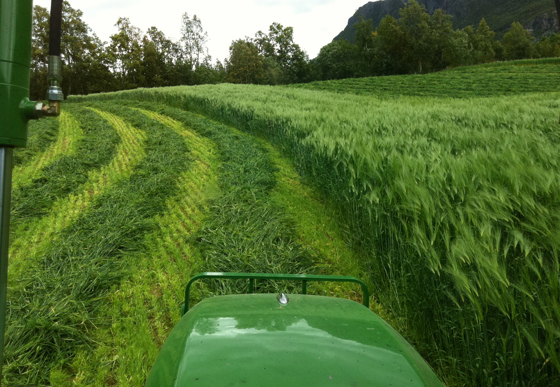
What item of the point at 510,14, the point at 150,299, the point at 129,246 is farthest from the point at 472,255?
the point at 510,14

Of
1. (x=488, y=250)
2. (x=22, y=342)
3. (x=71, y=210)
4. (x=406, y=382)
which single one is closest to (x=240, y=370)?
(x=406, y=382)

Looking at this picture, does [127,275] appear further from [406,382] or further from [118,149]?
[118,149]

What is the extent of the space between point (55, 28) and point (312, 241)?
3.08 metres

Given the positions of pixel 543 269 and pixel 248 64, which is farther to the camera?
pixel 248 64

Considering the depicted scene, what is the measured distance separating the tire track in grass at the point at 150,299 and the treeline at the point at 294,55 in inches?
1164

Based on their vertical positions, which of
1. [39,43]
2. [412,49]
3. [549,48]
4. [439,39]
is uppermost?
[549,48]

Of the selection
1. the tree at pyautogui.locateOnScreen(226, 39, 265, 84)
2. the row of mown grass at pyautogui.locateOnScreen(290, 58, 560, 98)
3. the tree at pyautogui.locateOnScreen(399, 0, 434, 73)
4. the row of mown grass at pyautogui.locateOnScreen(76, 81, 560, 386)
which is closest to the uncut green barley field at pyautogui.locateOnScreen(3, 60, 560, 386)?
the row of mown grass at pyautogui.locateOnScreen(76, 81, 560, 386)

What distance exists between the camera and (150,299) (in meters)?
2.59

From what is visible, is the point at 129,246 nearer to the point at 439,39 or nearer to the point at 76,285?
the point at 76,285

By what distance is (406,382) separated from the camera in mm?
660

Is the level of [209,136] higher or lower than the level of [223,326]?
higher

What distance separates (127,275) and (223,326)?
2459 millimetres

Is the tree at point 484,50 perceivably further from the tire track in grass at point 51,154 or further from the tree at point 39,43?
the tree at point 39,43

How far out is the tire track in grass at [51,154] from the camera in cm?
519
